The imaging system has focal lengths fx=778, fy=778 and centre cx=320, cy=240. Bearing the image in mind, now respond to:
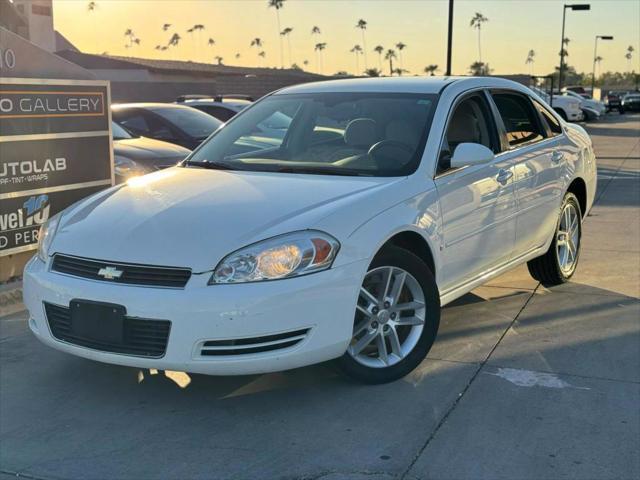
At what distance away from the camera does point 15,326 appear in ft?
18.3

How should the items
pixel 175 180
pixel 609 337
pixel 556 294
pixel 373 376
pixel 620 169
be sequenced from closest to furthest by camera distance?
1. pixel 373 376
2. pixel 175 180
3. pixel 609 337
4. pixel 556 294
5. pixel 620 169

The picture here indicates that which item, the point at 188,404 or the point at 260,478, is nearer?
the point at 260,478

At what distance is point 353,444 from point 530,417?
3.06 ft

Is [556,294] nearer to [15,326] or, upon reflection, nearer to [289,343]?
[289,343]

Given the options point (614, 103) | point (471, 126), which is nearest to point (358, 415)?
point (471, 126)

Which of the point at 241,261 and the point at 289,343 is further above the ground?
the point at 241,261

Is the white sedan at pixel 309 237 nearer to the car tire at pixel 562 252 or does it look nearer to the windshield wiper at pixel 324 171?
the windshield wiper at pixel 324 171

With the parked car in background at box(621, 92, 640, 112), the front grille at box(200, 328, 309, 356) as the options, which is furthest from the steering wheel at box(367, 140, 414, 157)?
the parked car in background at box(621, 92, 640, 112)

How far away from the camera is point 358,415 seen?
3912 millimetres

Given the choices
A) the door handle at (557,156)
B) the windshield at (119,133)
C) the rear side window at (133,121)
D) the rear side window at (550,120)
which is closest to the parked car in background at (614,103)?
the rear side window at (133,121)

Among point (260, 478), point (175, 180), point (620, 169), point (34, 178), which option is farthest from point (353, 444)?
point (620, 169)

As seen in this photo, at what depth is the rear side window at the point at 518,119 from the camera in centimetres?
566

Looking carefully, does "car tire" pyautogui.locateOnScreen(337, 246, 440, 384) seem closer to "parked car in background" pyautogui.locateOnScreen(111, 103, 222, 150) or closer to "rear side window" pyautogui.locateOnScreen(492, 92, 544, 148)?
"rear side window" pyautogui.locateOnScreen(492, 92, 544, 148)

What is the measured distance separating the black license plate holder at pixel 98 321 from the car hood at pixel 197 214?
0.24 m
